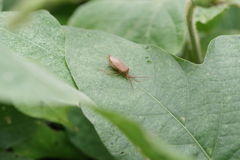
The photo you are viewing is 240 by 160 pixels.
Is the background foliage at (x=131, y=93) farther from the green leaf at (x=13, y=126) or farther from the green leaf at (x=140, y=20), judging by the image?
the green leaf at (x=140, y=20)

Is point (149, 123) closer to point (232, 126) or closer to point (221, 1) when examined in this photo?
point (232, 126)

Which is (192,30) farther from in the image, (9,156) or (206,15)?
(9,156)

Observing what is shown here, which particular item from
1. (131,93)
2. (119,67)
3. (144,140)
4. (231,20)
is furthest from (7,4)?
(231,20)

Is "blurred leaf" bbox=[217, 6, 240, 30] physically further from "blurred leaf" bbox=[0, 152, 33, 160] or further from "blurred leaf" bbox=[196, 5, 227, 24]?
"blurred leaf" bbox=[0, 152, 33, 160]

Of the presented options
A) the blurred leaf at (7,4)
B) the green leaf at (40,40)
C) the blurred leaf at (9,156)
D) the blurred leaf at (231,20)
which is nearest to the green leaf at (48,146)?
Answer: the blurred leaf at (9,156)

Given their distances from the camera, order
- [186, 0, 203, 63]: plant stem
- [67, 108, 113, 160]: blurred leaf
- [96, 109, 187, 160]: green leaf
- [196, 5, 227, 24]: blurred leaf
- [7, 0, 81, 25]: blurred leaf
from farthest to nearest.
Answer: [196, 5, 227, 24]: blurred leaf → [67, 108, 113, 160]: blurred leaf → [186, 0, 203, 63]: plant stem → [96, 109, 187, 160]: green leaf → [7, 0, 81, 25]: blurred leaf

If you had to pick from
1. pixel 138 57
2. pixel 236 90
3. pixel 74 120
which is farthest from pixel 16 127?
pixel 236 90

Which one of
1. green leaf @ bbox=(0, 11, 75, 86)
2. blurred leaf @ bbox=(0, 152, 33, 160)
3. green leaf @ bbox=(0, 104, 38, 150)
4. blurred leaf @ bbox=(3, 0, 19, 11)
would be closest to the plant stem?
green leaf @ bbox=(0, 11, 75, 86)
